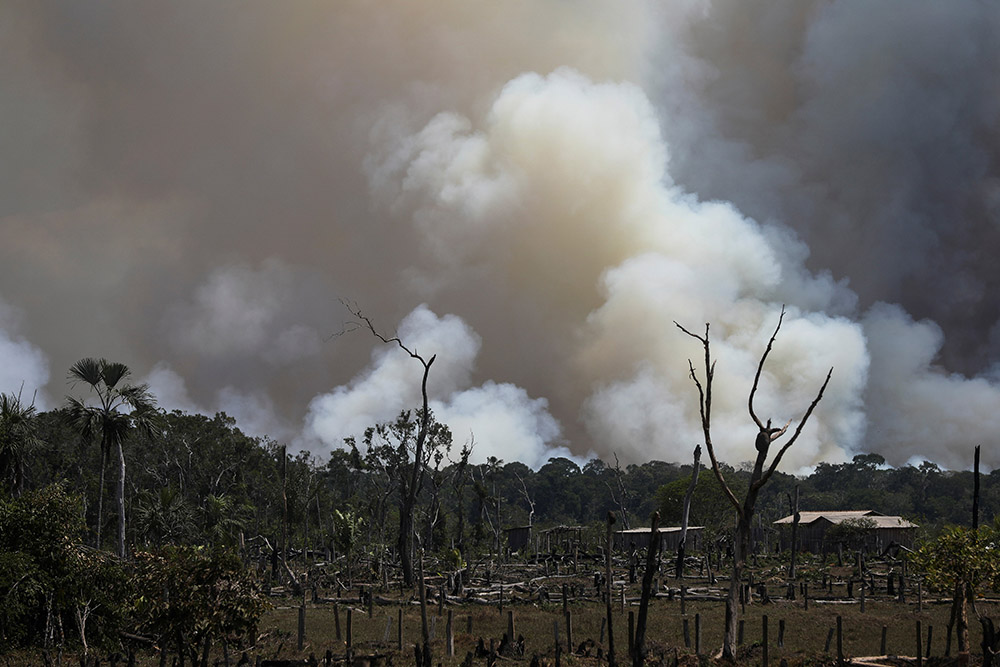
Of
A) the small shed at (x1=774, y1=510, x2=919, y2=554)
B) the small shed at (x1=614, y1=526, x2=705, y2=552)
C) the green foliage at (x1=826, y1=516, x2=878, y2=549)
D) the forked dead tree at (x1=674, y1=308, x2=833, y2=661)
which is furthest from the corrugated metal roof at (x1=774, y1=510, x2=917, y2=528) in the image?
the forked dead tree at (x1=674, y1=308, x2=833, y2=661)

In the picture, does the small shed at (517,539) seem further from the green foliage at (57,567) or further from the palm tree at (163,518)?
the green foliage at (57,567)

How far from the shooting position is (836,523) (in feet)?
271

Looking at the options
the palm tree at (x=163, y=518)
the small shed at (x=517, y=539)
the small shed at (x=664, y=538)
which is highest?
the palm tree at (x=163, y=518)

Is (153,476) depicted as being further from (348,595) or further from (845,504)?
(845,504)

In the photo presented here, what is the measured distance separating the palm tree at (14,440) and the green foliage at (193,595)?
68.3 ft

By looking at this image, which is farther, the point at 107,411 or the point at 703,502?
the point at 703,502

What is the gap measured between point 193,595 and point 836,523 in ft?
263

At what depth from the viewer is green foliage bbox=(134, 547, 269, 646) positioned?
55.5 feet

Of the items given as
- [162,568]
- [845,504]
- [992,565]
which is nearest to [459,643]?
[162,568]

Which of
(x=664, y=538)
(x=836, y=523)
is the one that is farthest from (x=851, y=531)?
(x=664, y=538)

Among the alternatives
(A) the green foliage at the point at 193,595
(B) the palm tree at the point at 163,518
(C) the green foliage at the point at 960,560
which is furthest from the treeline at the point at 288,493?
(C) the green foliage at the point at 960,560

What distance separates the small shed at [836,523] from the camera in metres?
78.5

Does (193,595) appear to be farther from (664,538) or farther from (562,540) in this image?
(562,540)

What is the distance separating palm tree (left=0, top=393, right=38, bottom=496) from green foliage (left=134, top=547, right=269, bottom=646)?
820 inches
